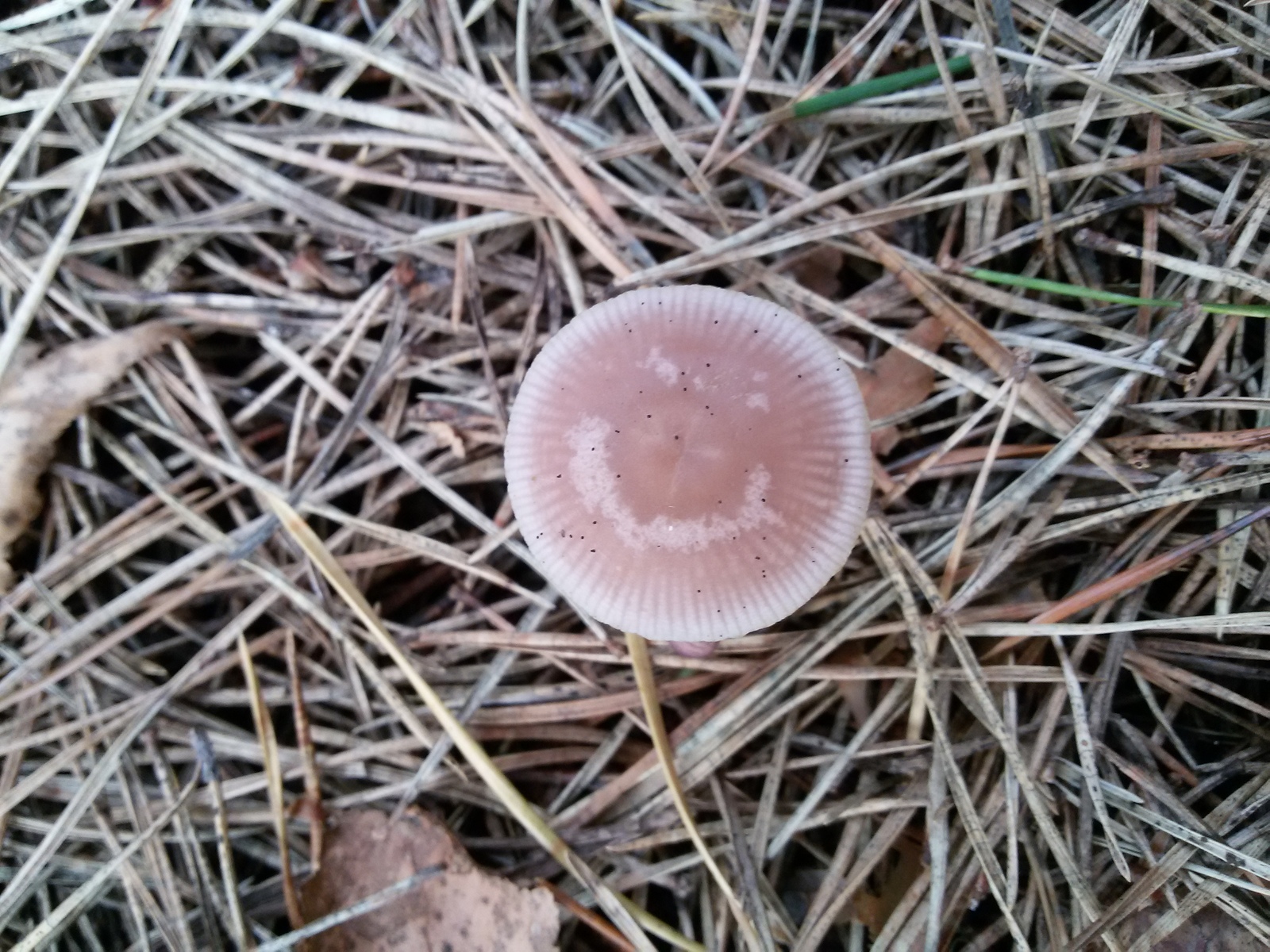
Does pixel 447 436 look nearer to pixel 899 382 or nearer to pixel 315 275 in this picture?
pixel 315 275

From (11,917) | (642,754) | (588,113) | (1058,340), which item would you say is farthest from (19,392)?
(1058,340)

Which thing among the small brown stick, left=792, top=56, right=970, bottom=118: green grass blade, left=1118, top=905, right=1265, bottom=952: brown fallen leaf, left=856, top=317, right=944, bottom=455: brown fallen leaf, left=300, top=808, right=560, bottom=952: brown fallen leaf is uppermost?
left=792, top=56, right=970, bottom=118: green grass blade

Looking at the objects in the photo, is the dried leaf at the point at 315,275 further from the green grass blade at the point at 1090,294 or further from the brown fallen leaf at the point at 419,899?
the green grass blade at the point at 1090,294

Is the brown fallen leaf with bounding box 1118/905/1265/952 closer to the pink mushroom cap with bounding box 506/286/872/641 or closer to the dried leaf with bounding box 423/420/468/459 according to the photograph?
the pink mushroom cap with bounding box 506/286/872/641

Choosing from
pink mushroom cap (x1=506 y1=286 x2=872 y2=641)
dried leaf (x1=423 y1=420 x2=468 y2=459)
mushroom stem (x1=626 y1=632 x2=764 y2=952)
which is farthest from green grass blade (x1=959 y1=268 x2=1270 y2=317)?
dried leaf (x1=423 y1=420 x2=468 y2=459)

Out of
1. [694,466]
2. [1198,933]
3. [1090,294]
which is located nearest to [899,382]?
[1090,294]

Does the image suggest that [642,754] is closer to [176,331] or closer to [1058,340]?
[1058,340]

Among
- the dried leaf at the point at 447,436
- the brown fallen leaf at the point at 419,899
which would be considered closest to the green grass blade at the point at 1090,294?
the dried leaf at the point at 447,436
